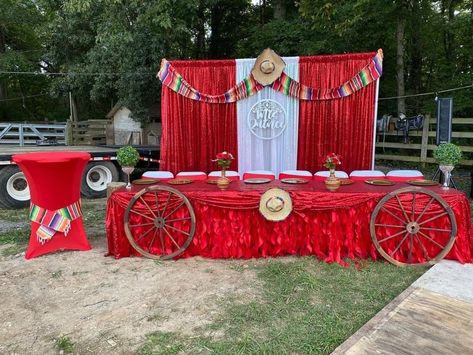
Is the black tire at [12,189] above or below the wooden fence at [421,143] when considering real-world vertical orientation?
below

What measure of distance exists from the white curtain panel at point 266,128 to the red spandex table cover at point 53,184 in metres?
2.74

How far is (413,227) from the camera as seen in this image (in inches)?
133

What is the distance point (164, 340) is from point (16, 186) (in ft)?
16.9

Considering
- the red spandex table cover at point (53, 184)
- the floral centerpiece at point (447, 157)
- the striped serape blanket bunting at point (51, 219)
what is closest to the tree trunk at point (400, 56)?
the floral centerpiece at point (447, 157)

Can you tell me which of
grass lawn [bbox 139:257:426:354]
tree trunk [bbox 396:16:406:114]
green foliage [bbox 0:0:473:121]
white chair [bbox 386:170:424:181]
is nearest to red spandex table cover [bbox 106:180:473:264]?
grass lawn [bbox 139:257:426:354]

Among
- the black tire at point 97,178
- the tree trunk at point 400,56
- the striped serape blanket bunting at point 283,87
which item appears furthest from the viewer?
the tree trunk at point 400,56

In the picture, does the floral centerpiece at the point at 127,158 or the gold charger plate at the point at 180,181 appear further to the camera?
the gold charger plate at the point at 180,181

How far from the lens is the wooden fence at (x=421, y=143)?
8789 mm

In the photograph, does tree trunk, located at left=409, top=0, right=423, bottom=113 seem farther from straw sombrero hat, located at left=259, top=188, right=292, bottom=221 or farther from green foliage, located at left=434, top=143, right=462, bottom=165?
straw sombrero hat, located at left=259, top=188, right=292, bottom=221

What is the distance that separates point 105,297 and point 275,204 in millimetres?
1659

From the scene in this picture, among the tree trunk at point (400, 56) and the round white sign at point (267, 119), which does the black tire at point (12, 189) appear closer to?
the round white sign at point (267, 119)

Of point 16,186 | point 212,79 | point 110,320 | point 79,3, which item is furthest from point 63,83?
point 110,320

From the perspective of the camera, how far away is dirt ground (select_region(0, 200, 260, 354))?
7.95ft

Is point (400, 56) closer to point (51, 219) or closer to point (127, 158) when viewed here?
point (127, 158)
